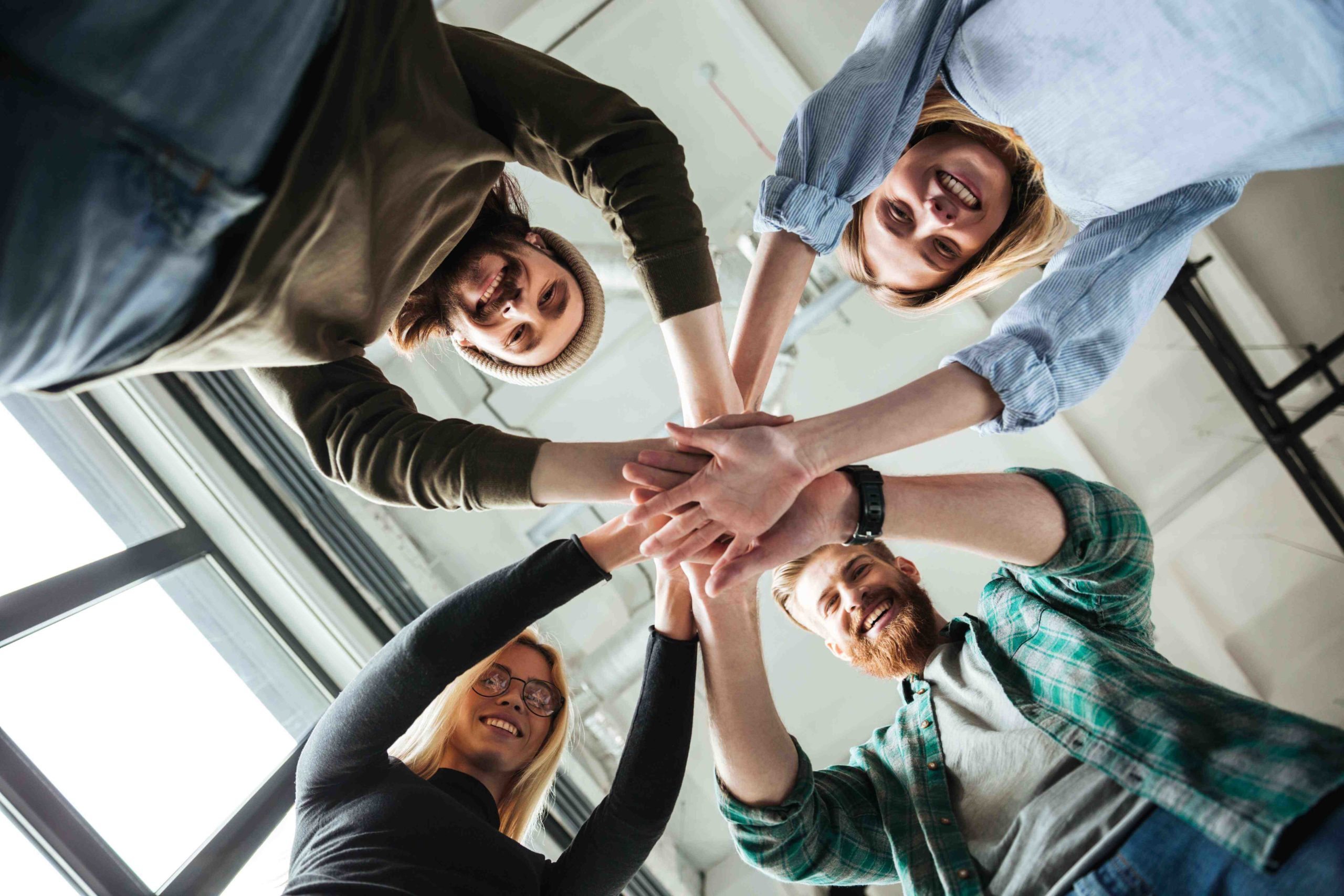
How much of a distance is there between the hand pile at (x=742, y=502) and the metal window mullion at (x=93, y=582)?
5.60 feet

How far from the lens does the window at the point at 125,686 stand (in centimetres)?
182

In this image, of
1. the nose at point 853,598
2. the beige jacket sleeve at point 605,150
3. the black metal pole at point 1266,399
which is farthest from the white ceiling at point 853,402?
the beige jacket sleeve at point 605,150

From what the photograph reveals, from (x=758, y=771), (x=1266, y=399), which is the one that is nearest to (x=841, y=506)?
(x=758, y=771)

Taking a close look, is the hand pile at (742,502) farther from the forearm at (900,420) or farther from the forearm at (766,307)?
the forearm at (766,307)

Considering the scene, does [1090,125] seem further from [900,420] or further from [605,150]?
[605,150]

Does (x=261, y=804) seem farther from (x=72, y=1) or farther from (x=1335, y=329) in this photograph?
(x=1335, y=329)

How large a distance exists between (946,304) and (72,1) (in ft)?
4.97

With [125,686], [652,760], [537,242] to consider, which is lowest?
[652,760]

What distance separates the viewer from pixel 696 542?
120cm

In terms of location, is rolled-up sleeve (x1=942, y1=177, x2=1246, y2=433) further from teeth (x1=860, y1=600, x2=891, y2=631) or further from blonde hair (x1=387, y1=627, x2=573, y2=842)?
blonde hair (x1=387, y1=627, x2=573, y2=842)

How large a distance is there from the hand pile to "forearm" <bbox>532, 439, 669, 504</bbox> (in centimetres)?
3

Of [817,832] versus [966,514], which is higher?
[966,514]

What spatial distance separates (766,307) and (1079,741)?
81 cm

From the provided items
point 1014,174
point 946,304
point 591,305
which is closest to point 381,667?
point 591,305
